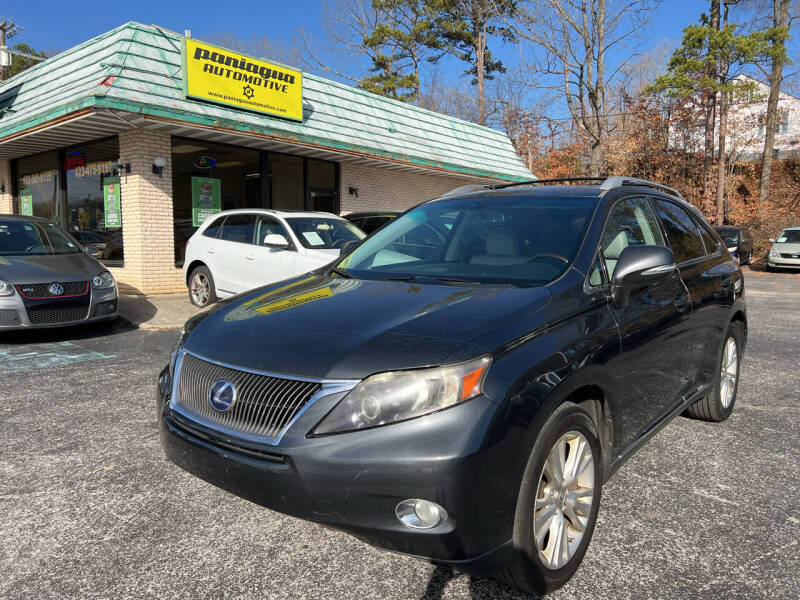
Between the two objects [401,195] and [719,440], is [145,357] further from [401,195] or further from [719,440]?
[401,195]

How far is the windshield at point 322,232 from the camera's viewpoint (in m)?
8.52

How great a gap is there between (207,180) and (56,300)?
20.5 ft

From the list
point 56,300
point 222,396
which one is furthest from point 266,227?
point 222,396

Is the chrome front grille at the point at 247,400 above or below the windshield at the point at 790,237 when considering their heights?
below

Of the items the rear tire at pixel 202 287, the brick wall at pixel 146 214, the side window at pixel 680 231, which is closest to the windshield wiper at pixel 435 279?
the side window at pixel 680 231

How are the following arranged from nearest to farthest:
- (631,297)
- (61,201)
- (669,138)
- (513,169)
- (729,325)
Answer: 1. (631,297)
2. (729,325)
3. (61,201)
4. (513,169)
5. (669,138)

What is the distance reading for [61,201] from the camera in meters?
A: 13.5

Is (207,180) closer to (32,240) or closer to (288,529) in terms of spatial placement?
(32,240)

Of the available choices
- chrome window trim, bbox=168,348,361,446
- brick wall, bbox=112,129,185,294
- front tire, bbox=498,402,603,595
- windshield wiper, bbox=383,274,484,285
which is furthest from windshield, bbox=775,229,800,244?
chrome window trim, bbox=168,348,361,446

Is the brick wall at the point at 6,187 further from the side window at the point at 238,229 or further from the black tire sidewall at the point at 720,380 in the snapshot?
the black tire sidewall at the point at 720,380

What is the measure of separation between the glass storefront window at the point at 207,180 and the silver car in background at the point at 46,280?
12.2ft

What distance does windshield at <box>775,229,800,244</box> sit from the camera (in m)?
20.4

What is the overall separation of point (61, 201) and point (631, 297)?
13975mm

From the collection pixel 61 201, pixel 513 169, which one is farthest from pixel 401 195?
pixel 61 201
